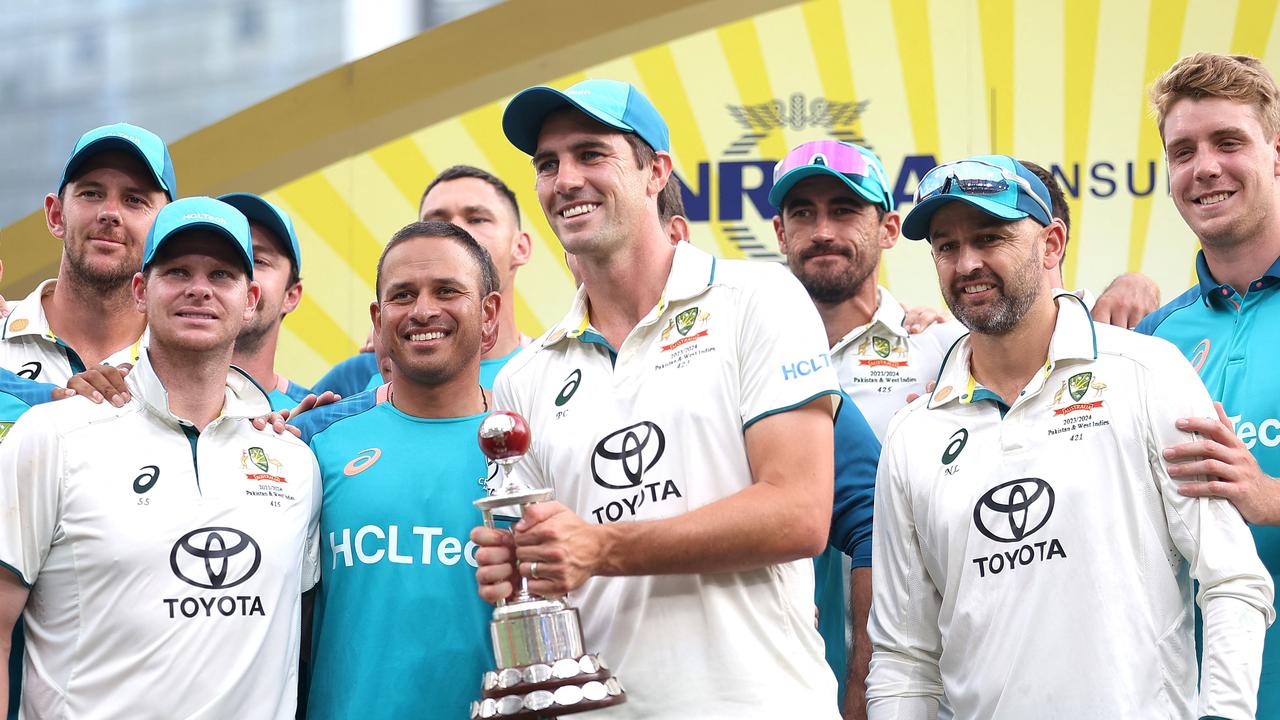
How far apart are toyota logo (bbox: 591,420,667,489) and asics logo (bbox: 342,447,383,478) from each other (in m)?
0.53

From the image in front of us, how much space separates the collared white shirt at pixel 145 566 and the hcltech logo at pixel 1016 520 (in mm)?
1247

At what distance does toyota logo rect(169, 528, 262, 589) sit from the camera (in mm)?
2393

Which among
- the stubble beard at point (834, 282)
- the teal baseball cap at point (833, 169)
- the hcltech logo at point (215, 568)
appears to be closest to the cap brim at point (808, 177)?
the teal baseball cap at point (833, 169)

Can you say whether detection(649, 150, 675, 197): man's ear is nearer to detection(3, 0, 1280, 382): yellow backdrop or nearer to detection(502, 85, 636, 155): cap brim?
detection(502, 85, 636, 155): cap brim

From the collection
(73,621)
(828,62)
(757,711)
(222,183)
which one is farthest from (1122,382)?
(222,183)

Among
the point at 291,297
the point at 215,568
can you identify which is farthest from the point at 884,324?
the point at 215,568

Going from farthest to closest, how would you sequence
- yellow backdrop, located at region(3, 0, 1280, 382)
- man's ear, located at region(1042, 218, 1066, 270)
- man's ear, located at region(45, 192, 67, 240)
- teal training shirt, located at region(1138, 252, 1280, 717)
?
1. yellow backdrop, located at region(3, 0, 1280, 382)
2. man's ear, located at region(45, 192, 67, 240)
3. man's ear, located at region(1042, 218, 1066, 270)
4. teal training shirt, located at region(1138, 252, 1280, 717)

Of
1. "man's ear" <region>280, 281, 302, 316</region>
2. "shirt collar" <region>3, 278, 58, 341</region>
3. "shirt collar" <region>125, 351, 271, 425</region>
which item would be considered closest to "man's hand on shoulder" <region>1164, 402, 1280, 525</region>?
"shirt collar" <region>125, 351, 271, 425</region>

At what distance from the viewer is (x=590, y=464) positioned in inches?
90.5

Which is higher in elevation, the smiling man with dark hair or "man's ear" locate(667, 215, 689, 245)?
"man's ear" locate(667, 215, 689, 245)

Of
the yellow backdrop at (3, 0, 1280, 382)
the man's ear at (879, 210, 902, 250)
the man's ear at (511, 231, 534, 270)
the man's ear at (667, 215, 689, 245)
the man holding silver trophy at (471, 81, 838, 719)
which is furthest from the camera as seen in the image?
the yellow backdrop at (3, 0, 1280, 382)

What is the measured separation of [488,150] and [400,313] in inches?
75.2

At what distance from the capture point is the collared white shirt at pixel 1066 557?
230 centimetres

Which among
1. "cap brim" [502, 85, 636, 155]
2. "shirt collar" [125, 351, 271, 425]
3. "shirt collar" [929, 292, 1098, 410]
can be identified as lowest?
"shirt collar" [929, 292, 1098, 410]
